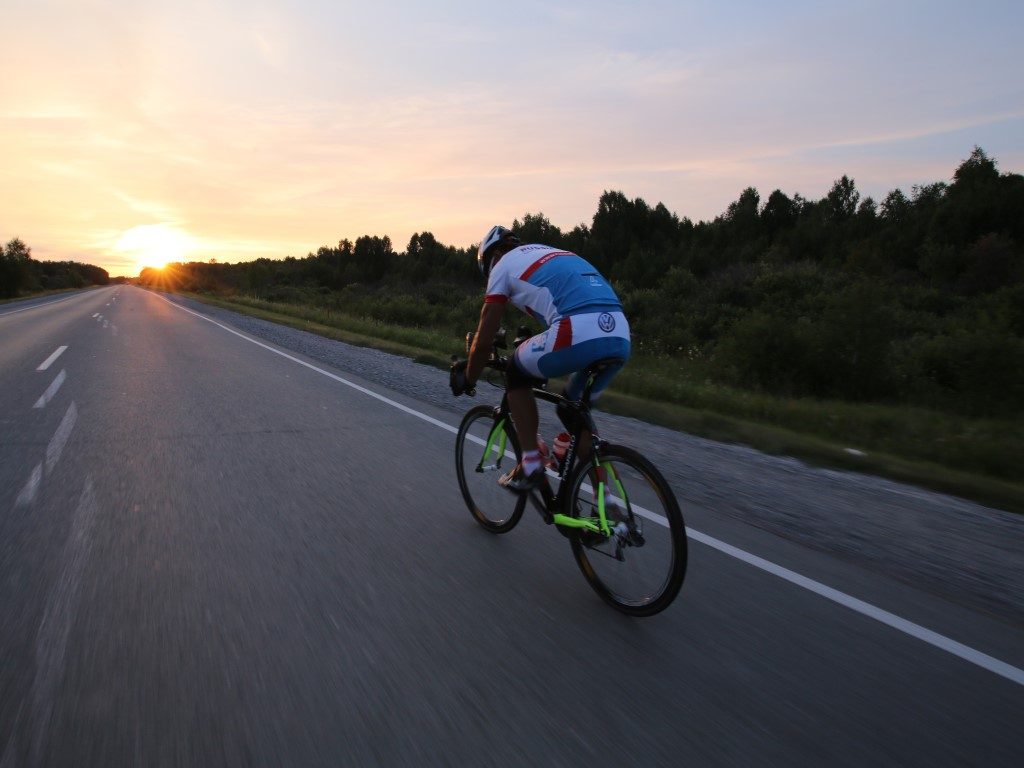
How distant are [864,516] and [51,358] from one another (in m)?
14.7

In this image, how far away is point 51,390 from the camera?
9.70m

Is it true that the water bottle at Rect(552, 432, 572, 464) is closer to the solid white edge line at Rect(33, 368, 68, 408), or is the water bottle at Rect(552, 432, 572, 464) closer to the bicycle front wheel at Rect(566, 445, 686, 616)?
the bicycle front wheel at Rect(566, 445, 686, 616)

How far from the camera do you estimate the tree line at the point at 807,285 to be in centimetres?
1356

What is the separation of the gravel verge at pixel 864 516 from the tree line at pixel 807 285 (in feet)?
22.4

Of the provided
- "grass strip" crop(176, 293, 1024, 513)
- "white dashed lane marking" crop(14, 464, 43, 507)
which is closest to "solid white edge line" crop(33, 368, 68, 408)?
"white dashed lane marking" crop(14, 464, 43, 507)

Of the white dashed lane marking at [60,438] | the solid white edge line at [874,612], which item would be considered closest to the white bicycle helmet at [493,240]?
the solid white edge line at [874,612]

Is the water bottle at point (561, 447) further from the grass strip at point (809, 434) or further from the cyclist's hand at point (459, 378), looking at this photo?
the grass strip at point (809, 434)

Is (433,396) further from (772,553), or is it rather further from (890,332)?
(890,332)

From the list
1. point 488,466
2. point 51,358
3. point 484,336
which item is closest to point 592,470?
point 484,336

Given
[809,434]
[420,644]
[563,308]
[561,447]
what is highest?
[563,308]

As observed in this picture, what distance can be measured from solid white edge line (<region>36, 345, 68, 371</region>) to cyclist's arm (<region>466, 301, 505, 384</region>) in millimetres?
11220

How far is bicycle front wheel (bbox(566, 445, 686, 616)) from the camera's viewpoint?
3.21 meters

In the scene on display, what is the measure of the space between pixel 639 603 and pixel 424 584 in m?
1.17

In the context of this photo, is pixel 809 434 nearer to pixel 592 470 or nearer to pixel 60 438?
pixel 592 470
